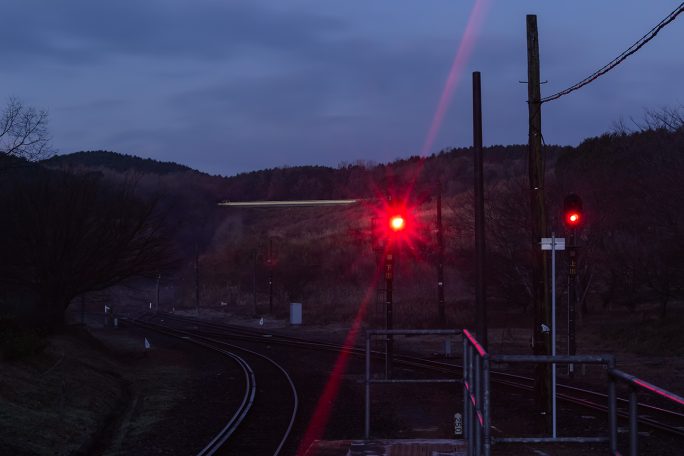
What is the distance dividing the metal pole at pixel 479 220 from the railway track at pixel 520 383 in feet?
9.59

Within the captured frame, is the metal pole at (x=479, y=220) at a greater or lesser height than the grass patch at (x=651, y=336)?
greater

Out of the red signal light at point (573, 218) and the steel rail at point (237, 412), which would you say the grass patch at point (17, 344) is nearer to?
the steel rail at point (237, 412)

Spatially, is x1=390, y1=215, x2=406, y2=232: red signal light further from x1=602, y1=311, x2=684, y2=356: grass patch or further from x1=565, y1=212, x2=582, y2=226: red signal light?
x1=602, y1=311, x2=684, y2=356: grass patch

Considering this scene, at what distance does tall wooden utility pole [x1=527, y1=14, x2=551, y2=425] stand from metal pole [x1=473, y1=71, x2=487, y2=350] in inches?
64.6

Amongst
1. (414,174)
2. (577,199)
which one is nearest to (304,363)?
(577,199)

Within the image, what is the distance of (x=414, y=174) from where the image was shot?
6914 inches

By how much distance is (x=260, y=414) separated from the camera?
17828 millimetres

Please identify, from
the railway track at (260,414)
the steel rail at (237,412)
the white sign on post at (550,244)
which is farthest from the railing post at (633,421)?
the steel rail at (237,412)

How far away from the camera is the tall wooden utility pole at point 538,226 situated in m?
14.5

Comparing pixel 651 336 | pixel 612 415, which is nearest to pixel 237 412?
pixel 612 415

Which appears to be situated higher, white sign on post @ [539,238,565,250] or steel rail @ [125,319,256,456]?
white sign on post @ [539,238,565,250]

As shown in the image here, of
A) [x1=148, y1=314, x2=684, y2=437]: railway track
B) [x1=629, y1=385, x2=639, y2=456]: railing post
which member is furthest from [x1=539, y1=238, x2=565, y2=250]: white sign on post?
[x1=629, y1=385, x2=639, y2=456]: railing post

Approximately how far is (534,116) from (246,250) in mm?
92235

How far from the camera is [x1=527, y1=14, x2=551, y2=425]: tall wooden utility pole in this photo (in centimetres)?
1452
